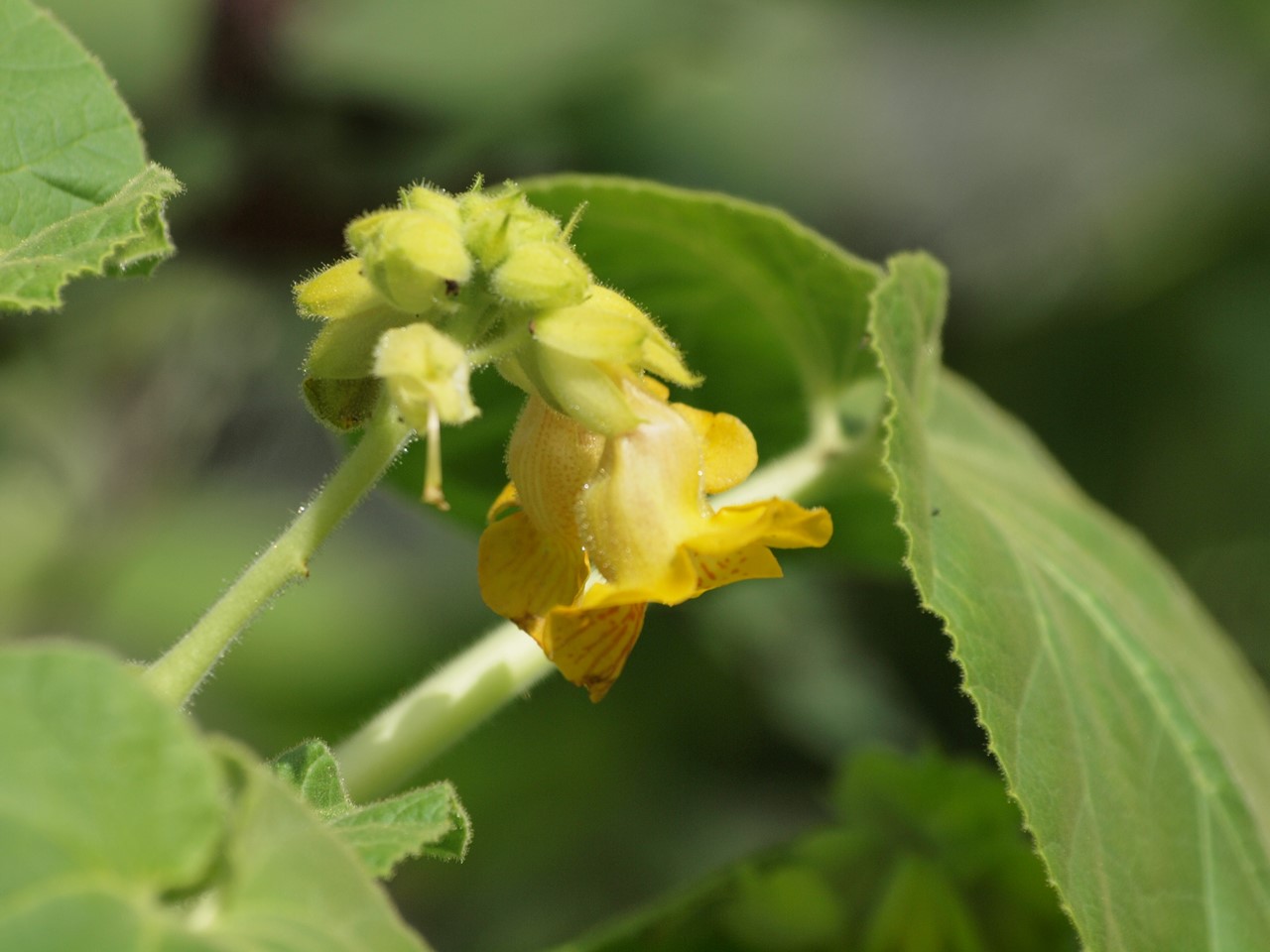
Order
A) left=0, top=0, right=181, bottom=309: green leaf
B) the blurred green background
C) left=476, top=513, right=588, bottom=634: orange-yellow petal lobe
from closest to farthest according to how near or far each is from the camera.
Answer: left=476, top=513, right=588, bottom=634: orange-yellow petal lobe
left=0, top=0, right=181, bottom=309: green leaf
the blurred green background

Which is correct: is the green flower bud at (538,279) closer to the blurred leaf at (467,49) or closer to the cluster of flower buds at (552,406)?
the cluster of flower buds at (552,406)

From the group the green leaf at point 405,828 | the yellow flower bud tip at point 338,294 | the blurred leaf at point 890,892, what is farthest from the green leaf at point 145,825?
the blurred leaf at point 890,892

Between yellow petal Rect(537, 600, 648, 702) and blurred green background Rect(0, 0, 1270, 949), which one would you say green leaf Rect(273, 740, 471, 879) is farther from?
blurred green background Rect(0, 0, 1270, 949)

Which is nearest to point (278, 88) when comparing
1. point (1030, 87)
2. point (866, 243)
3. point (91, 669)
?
point (866, 243)

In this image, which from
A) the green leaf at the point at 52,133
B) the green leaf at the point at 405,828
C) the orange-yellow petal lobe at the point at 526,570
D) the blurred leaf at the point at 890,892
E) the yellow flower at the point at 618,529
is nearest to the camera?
the green leaf at the point at 405,828

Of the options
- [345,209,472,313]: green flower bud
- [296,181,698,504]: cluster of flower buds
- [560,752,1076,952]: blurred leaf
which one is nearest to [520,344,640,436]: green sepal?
[296,181,698,504]: cluster of flower buds

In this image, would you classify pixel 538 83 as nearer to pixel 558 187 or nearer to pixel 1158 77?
pixel 558 187
